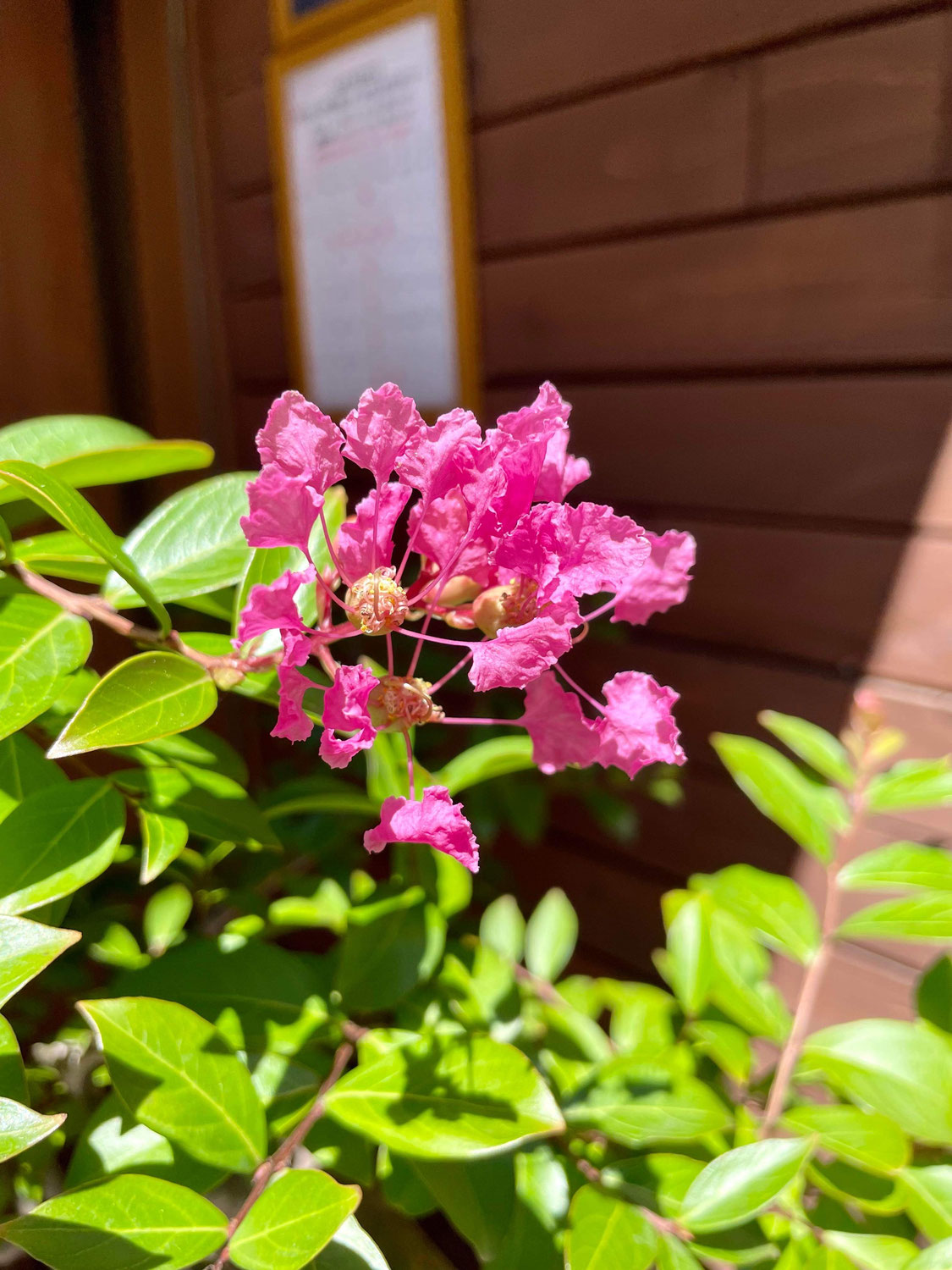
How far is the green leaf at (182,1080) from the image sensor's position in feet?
1.31

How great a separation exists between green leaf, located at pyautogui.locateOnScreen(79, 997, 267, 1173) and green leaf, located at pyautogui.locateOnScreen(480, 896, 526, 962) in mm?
381

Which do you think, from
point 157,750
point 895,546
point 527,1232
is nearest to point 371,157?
point 895,546

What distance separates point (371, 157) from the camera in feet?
3.85

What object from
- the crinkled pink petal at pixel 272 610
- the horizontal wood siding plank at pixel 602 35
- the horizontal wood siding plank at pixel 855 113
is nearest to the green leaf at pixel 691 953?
the crinkled pink petal at pixel 272 610

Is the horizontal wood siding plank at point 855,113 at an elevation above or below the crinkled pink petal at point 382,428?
above

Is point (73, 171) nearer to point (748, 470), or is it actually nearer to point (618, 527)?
point (748, 470)

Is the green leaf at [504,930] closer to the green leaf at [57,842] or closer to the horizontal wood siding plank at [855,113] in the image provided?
the green leaf at [57,842]

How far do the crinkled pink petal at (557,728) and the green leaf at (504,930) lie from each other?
0.43 m

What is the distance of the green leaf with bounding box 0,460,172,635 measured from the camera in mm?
347

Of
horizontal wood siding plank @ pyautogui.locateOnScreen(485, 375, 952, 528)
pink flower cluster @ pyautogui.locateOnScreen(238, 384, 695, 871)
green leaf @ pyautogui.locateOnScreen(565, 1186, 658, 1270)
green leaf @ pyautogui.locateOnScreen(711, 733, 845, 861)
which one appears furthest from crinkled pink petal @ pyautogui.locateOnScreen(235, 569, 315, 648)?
horizontal wood siding plank @ pyautogui.locateOnScreen(485, 375, 952, 528)

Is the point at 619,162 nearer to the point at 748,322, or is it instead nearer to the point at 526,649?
the point at 748,322

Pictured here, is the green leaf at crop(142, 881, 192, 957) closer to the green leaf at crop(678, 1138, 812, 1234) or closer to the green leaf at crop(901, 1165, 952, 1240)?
the green leaf at crop(678, 1138, 812, 1234)

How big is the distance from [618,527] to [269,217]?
49.5 inches

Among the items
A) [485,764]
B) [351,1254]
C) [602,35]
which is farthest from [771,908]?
[602,35]
